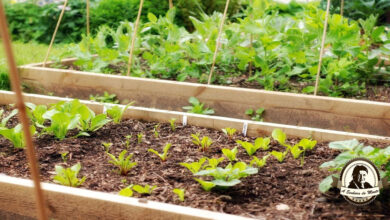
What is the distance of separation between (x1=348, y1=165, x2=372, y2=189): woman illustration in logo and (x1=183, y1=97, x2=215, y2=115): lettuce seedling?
1.38m

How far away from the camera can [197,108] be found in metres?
2.74

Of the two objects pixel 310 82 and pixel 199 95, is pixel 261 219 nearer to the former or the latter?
pixel 199 95

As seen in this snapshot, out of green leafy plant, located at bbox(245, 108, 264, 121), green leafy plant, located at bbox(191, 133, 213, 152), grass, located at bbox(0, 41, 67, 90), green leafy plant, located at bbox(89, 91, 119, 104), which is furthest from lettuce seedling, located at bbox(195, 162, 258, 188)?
grass, located at bbox(0, 41, 67, 90)

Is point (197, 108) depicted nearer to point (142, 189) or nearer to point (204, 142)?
point (204, 142)

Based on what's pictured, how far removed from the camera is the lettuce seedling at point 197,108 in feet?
Result: 8.99

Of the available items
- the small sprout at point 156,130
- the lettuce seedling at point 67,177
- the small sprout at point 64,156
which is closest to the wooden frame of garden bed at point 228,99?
the small sprout at point 156,130

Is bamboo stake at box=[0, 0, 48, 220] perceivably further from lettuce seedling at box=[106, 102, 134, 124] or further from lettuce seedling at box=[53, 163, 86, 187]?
lettuce seedling at box=[106, 102, 134, 124]

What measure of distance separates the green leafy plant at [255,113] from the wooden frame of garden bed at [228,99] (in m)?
0.03

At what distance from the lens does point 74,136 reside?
7.19ft

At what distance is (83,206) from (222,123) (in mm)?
1024

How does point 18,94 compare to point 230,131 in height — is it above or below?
above

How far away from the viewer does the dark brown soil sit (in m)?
1.52

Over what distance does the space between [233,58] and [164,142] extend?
144cm

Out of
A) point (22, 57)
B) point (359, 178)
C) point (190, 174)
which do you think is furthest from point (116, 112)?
point (22, 57)
